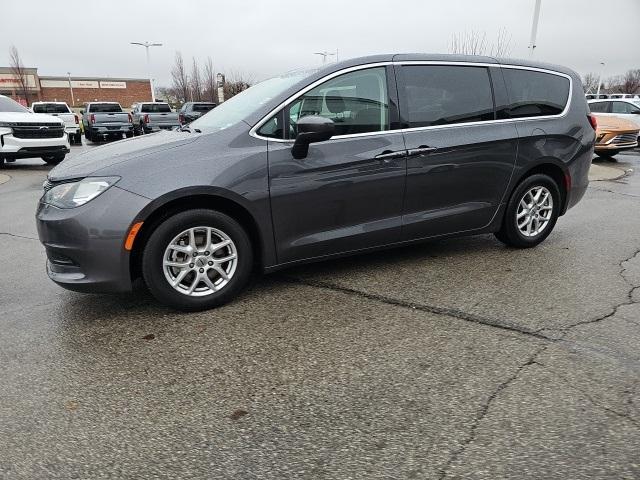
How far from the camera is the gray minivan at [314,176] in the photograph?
11.3 ft

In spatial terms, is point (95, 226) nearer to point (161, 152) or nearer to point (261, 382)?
point (161, 152)

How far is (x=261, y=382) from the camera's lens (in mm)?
2797

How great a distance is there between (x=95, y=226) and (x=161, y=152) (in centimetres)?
69

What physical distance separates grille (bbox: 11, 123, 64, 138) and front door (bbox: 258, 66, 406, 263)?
436 inches

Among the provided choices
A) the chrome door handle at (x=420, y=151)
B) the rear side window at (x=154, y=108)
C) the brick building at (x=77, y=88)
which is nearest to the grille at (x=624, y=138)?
the chrome door handle at (x=420, y=151)

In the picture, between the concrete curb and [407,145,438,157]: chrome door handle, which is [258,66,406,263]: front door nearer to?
[407,145,438,157]: chrome door handle

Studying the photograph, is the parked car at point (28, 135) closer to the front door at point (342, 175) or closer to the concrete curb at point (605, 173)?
the front door at point (342, 175)

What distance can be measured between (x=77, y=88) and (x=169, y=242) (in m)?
81.9

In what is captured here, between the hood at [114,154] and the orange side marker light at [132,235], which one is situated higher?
the hood at [114,154]

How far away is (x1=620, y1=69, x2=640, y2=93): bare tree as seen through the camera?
7850 cm

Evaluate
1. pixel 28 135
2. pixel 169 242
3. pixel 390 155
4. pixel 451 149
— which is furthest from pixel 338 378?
pixel 28 135

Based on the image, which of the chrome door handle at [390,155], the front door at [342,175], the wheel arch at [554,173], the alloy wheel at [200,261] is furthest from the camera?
the wheel arch at [554,173]

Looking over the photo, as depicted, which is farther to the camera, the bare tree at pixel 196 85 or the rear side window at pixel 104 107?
the bare tree at pixel 196 85

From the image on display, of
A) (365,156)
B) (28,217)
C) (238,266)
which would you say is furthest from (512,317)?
(28,217)
